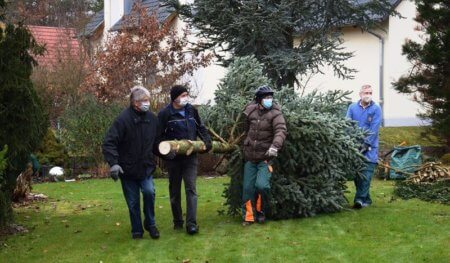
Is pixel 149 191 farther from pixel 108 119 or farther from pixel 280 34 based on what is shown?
pixel 108 119

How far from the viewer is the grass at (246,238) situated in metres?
7.62

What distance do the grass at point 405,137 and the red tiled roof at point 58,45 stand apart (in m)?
10.5

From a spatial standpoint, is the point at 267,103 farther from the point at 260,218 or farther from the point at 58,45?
the point at 58,45

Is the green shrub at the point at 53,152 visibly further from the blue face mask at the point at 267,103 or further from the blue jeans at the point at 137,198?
the blue face mask at the point at 267,103

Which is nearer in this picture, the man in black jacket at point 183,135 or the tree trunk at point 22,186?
the man in black jacket at point 183,135

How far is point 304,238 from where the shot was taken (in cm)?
845

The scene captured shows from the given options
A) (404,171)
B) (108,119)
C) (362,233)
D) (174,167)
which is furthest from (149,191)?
(108,119)

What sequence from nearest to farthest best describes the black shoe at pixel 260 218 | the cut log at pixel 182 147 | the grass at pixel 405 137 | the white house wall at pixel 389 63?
the cut log at pixel 182 147 → the black shoe at pixel 260 218 → the grass at pixel 405 137 → the white house wall at pixel 389 63

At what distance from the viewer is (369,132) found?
413 inches

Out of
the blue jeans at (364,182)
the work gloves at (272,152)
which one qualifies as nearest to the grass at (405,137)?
the blue jeans at (364,182)

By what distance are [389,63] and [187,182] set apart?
15287 millimetres

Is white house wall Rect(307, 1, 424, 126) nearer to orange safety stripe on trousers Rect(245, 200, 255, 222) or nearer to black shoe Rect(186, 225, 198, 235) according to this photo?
orange safety stripe on trousers Rect(245, 200, 255, 222)

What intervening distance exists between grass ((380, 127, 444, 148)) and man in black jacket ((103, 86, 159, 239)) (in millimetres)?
11448

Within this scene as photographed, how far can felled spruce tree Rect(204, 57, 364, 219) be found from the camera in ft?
31.6
